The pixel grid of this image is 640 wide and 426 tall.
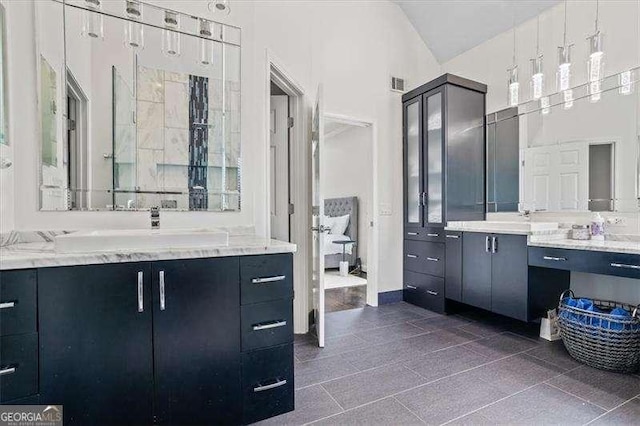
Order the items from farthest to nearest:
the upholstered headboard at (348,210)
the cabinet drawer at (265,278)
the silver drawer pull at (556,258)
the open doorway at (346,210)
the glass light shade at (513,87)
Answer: the upholstered headboard at (348,210)
the open doorway at (346,210)
the glass light shade at (513,87)
the silver drawer pull at (556,258)
the cabinet drawer at (265,278)

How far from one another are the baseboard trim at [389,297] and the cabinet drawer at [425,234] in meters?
0.68

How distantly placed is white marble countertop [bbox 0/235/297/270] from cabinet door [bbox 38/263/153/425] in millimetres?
31

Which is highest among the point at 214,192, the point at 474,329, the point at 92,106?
the point at 92,106

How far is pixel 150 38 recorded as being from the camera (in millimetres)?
2078

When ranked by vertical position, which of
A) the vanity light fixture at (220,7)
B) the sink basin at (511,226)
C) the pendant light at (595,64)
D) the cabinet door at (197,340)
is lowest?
the cabinet door at (197,340)

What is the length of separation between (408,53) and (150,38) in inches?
120

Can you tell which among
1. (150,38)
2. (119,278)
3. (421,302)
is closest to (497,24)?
(421,302)

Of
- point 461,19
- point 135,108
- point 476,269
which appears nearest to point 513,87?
point 461,19

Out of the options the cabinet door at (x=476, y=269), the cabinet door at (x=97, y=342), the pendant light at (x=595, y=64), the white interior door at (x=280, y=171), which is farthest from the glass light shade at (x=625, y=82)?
the cabinet door at (x=97, y=342)

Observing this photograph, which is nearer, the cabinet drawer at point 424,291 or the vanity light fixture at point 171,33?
the vanity light fixture at point 171,33

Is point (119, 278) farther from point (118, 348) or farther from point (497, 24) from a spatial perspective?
point (497, 24)

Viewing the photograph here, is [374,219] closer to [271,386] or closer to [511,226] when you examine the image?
[511,226]

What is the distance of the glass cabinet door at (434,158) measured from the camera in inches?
135

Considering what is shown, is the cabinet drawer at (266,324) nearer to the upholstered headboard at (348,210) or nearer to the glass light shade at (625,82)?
the glass light shade at (625,82)
